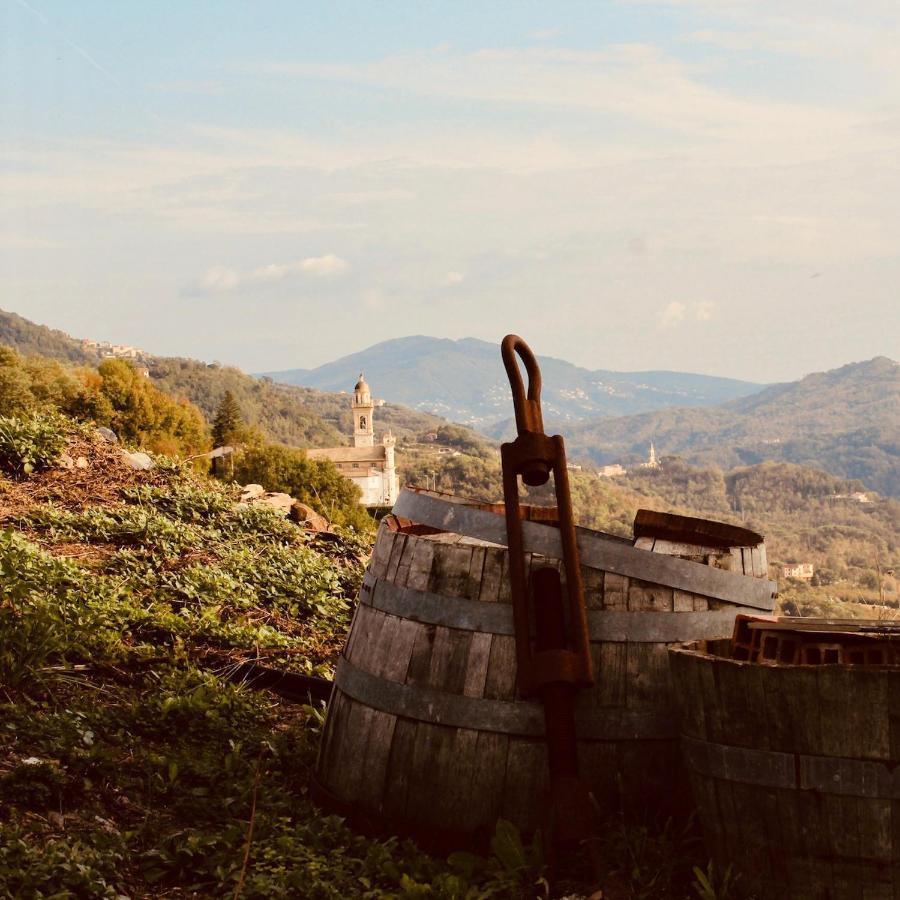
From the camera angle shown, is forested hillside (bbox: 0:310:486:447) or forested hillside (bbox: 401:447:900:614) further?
forested hillside (bbox: 0:310:486:447)

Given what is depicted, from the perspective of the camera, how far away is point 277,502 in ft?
41.2

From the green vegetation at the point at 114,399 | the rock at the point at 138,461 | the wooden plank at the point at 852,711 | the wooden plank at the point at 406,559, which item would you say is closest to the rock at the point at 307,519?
the rock at the point at 138,461

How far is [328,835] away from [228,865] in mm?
505

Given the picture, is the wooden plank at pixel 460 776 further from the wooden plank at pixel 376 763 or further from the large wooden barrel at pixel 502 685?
the wooden plank at pixel 376 763

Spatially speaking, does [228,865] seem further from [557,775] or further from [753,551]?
[753,551]

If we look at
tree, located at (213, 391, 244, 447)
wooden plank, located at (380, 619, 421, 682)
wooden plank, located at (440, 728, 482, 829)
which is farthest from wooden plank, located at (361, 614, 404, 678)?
tree, located at (213, 391, 244, 447)

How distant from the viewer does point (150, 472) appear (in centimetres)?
1162

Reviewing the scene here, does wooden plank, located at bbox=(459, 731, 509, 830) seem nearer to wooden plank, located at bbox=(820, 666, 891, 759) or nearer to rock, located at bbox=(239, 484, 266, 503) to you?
wooden plank, located at bbox=(820, 666, 891, 759)

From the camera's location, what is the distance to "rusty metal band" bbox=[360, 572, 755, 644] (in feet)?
15.1

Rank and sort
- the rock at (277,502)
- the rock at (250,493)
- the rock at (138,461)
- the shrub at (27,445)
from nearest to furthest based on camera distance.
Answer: the shrub at (27,445) → the rock at (277,502) → the rock at (138,461) → the rock at (250,493)

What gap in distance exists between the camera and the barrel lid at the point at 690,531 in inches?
198

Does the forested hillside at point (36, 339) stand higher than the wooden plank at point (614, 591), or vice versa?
the forested hillside at point (36, 339)

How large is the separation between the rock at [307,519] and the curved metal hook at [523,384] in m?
6.83

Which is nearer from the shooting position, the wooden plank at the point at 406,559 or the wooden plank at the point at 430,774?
the wooden plank at the point at 430,774
